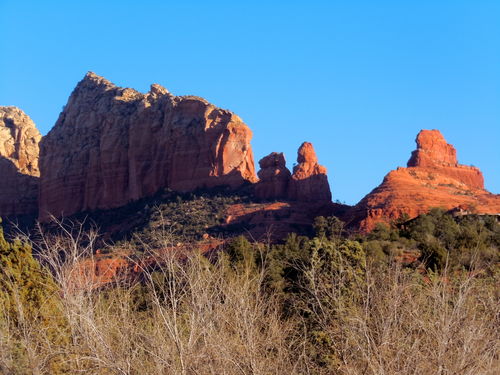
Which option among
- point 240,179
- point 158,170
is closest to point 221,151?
point 240,179

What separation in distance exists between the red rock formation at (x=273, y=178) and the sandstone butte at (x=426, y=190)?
9.43 metres

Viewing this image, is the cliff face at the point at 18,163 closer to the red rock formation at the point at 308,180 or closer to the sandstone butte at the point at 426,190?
the red rock formation at the point at 308,180

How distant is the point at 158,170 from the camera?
262 feet

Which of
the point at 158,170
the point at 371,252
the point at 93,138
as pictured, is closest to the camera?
the point at 371,252

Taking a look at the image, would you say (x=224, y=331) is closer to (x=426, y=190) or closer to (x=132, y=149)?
(x=426, y=190)

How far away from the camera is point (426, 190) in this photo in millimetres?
63000

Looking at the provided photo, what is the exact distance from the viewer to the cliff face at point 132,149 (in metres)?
75.7

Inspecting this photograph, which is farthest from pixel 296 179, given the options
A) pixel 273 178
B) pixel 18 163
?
pixel 18 163

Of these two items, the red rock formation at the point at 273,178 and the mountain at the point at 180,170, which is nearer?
the mountain at the point at 180,170

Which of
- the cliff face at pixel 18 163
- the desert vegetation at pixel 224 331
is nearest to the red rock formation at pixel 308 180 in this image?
the cliff face at pixel 18 163

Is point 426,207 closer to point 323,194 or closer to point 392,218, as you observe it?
point 392,218

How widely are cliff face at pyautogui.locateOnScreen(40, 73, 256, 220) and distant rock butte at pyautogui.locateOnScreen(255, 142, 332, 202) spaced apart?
4297mm

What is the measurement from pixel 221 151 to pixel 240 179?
10.7ft

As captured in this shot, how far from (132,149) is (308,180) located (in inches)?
870
